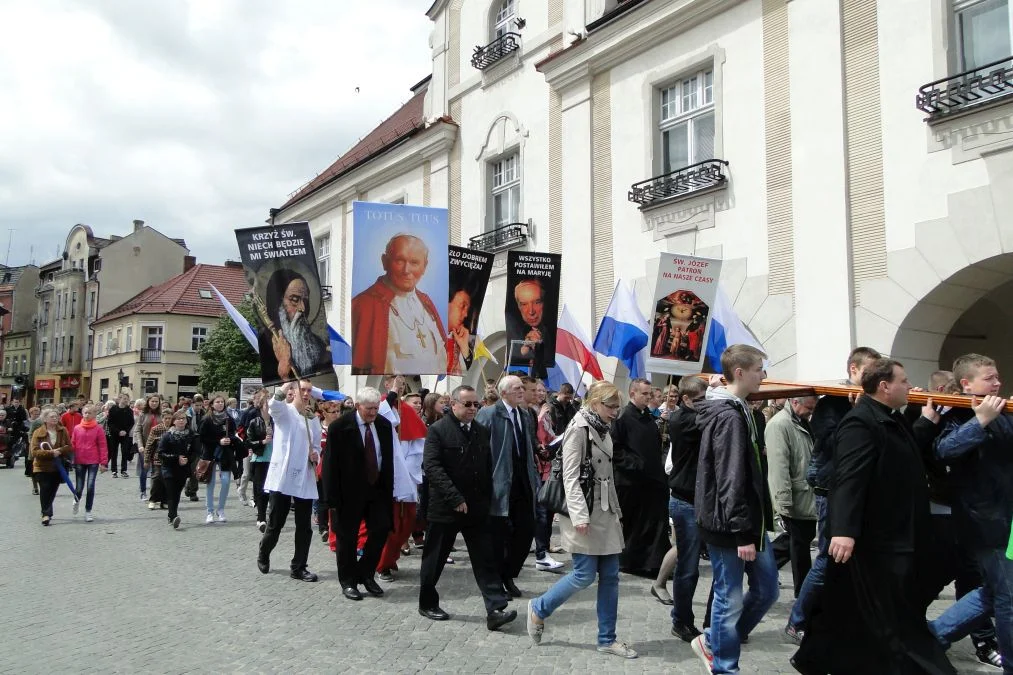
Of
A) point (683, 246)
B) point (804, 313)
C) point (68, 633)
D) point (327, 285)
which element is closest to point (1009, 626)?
point (68, 633)

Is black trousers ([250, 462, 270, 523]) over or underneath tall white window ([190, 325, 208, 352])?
underneath

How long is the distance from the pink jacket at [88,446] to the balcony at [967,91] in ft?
41.7

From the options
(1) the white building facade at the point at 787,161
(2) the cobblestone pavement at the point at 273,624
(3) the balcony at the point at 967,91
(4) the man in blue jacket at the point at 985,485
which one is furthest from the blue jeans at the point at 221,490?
(3) the balcony at the point at 967,91

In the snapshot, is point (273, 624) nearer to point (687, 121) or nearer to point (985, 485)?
point (985, 485)

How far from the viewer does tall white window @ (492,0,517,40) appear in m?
19.4

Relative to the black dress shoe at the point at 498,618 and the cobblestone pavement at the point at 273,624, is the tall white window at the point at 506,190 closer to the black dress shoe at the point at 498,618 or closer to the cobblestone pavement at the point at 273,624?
the cobblestone pavement at the point at 273,624

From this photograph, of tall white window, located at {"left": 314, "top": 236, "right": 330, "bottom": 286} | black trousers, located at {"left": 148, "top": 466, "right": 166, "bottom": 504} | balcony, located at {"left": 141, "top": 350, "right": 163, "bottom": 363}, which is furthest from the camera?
balcony, located at {"left": 141, "top": 350, "right": 163, "bottom": 363}

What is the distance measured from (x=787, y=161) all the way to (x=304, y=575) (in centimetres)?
911

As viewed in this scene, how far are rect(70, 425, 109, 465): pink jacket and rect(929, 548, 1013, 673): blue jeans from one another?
11.8 m


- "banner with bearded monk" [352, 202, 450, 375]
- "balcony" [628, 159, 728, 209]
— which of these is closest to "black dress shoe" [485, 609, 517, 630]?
"banner with bearded monk" [352, 202, 450, 375]

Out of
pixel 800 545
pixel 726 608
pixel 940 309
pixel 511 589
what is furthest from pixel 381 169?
pixel 726 608

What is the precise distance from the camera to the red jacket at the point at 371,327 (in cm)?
915

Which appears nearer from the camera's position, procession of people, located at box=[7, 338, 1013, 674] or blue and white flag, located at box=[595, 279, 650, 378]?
procession of people, located at box=[7, 338, 1013, 674]

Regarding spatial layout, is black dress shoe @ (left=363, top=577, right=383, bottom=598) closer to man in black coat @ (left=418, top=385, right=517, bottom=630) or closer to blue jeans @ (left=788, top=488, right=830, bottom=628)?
man in black coat @ (left=418, top=385, right=517, bottom=630)
